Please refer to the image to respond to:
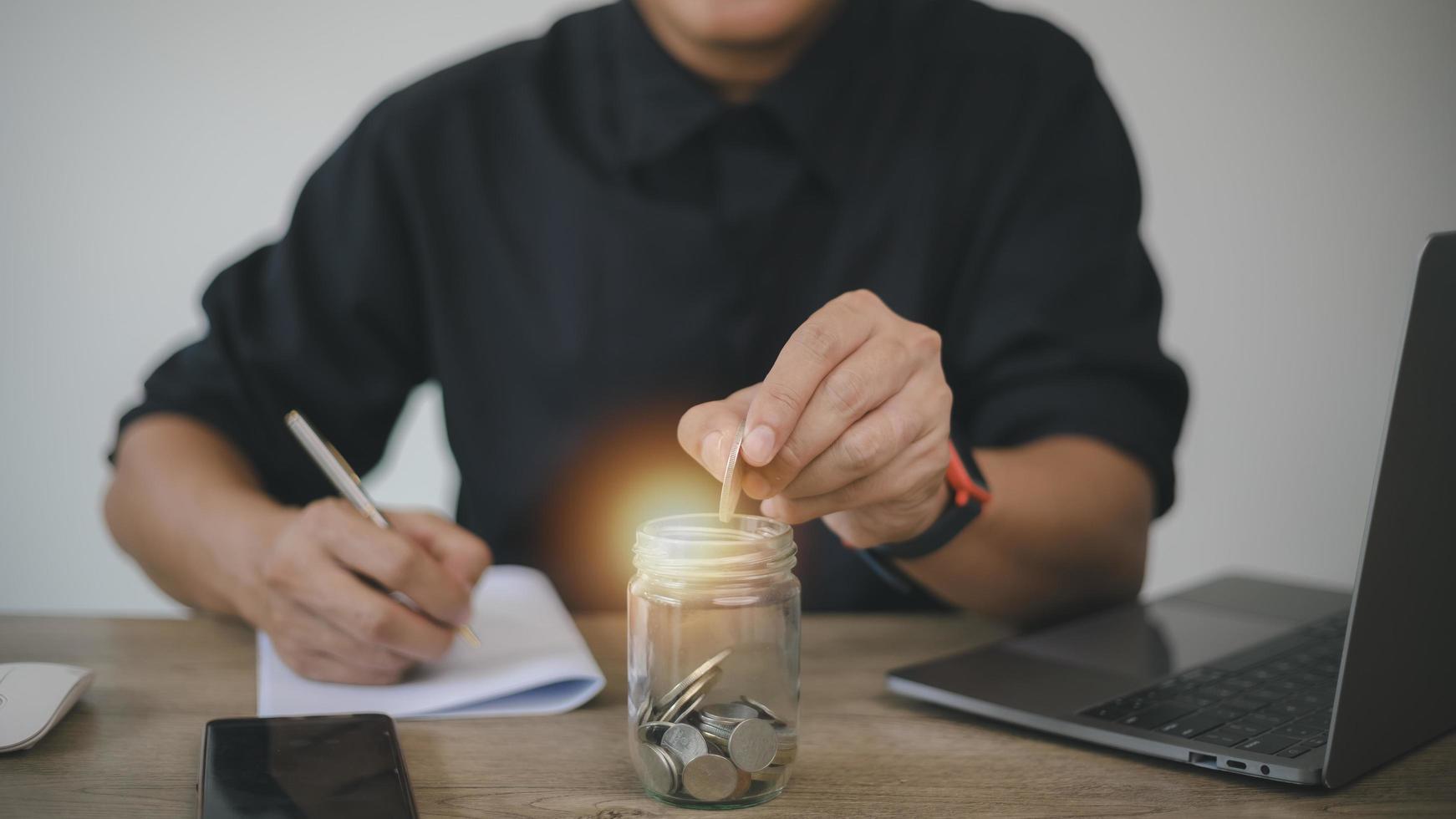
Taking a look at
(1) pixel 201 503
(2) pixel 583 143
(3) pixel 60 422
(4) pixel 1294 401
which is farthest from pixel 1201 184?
(3) pixel 60 422

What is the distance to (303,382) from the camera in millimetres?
1278

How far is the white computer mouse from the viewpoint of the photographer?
72 centimetres

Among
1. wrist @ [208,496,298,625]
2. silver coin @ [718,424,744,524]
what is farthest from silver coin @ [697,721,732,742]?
wrist @ [208,496,298,625]

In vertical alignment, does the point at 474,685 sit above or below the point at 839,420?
below

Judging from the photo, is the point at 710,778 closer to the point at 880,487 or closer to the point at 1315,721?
the point at 880,487

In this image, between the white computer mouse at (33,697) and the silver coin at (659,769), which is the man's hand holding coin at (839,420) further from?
the white computer mouse at (33,697)

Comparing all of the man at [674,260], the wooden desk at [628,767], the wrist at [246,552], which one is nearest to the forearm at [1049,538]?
the man at [674,260]

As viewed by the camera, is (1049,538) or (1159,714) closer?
(1159,714)

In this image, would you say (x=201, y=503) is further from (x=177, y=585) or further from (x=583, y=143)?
(x=583, y=143)

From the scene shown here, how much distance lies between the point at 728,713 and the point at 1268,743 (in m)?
0.32

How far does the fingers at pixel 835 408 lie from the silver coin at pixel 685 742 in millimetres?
136

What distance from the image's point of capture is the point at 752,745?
0.62m

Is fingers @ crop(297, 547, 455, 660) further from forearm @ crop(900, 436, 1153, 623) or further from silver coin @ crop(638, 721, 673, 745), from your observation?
forearm @ crop(900, 436, 1153, 623)

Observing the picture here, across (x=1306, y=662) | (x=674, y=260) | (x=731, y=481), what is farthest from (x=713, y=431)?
(x=674, y=260)
